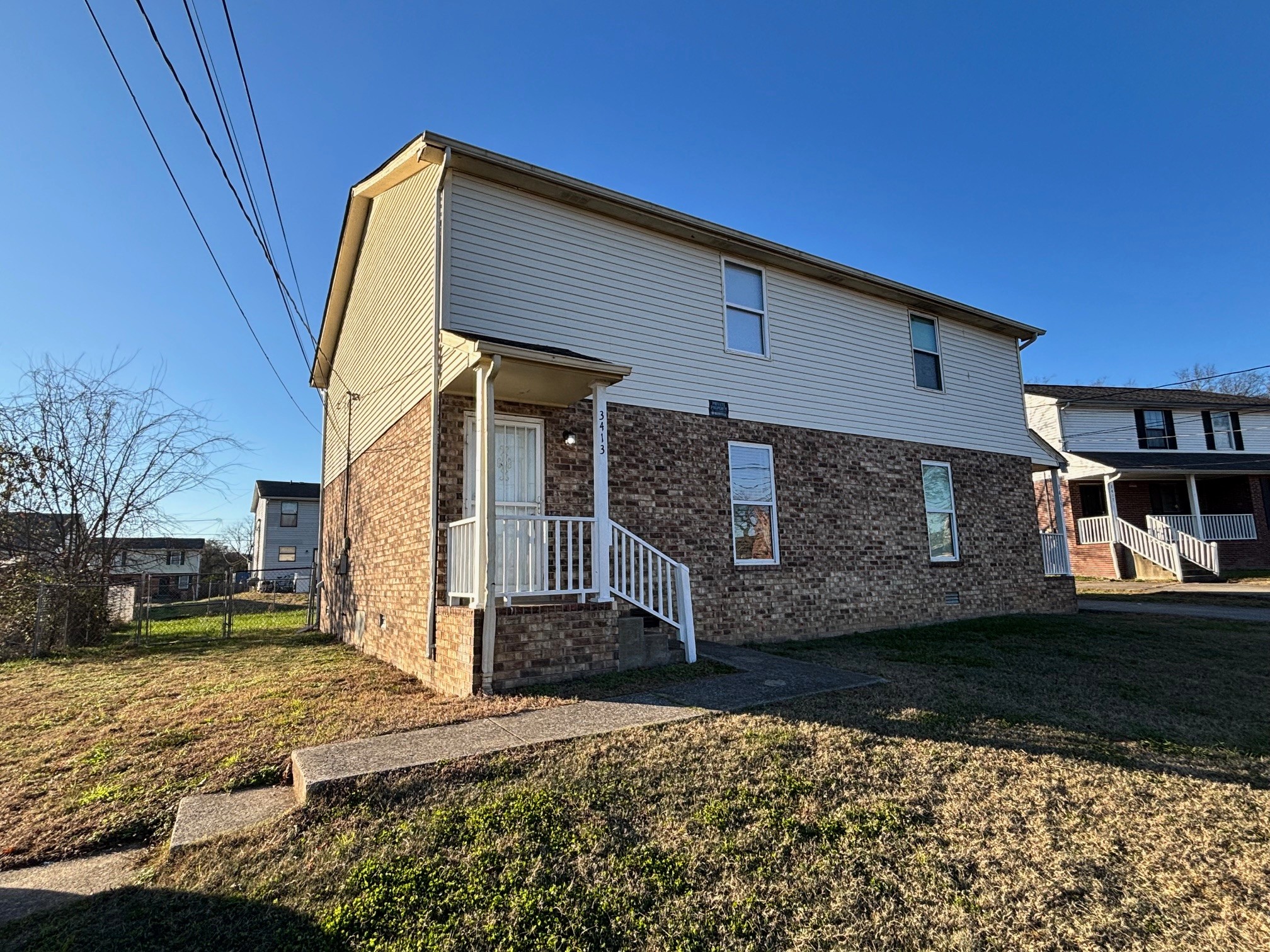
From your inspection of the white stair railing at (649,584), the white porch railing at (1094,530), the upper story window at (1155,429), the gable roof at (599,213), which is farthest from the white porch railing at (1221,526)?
the white stair railing at (649,584)

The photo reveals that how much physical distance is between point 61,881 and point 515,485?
4.82 meters

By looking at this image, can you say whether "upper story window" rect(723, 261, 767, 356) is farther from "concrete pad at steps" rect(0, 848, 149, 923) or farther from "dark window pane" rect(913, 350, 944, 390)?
"concrete pad at steps" rect(0, 848, 149, 923)

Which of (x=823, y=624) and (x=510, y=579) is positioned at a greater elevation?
(x=510, y=579)

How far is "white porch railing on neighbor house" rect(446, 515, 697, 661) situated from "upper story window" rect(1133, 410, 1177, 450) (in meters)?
26.1

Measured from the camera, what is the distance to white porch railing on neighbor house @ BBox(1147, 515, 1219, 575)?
63.9ft

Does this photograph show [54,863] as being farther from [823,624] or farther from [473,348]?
[823,624]

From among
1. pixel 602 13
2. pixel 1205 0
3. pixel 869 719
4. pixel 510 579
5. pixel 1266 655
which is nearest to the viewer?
pixel 869 719

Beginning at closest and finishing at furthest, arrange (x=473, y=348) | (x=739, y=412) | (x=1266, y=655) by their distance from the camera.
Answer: (x=473, y=348)
(x=1266, y=655)
(x=739, y=412)

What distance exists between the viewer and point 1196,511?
22312 millimetres

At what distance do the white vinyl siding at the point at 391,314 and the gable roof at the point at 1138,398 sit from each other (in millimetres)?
24270

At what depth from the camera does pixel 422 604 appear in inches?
276

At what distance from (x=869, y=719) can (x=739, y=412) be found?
5.12 m

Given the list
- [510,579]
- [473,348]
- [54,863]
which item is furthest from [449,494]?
[54,863]

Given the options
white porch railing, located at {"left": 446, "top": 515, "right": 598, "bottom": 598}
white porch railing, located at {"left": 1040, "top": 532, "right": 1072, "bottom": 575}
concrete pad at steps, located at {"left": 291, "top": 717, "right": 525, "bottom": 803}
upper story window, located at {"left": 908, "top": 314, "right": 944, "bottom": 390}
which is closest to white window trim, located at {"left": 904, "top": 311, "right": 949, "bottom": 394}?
upper story window, located at {"left": 908, "top": 314, "right": 944, "bottom": 390}
